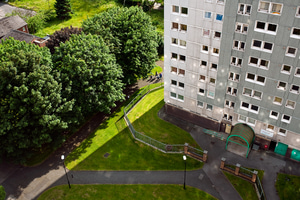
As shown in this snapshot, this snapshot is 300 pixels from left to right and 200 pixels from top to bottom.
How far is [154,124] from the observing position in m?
54.9

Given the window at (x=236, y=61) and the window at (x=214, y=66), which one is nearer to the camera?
the window at (x=236, y=61)

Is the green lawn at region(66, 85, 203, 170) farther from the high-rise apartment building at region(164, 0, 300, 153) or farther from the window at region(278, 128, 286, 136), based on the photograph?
the window at region(278, 128, 286, 136)

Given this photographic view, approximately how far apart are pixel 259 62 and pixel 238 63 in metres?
3.44

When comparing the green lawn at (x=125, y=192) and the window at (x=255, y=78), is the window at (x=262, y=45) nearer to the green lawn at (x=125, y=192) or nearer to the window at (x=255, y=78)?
the window at (x=255, y=78)

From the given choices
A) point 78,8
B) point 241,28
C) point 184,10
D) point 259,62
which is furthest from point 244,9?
point 78,8

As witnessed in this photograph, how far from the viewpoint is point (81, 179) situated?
4575cm

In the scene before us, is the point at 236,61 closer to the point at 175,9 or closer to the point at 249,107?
the point at 249,107

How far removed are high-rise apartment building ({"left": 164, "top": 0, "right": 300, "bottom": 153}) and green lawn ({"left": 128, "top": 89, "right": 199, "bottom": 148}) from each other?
190 inches

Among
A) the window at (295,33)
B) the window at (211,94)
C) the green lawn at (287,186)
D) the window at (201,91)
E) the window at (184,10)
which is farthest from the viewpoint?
the window at (201,91)

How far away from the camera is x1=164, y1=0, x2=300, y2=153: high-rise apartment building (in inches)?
1486

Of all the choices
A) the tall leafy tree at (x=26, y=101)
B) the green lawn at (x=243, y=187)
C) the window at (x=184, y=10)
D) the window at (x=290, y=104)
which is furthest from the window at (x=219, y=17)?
the tall leafy tree at (x=26, y=101)

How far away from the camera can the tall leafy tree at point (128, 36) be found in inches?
2242

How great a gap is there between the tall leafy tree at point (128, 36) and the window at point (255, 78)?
22.3 metres

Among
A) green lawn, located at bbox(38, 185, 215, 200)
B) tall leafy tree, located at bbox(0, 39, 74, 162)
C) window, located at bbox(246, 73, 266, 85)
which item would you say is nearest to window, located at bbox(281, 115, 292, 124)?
window, located at bbox(246, 73, 266, 85)
